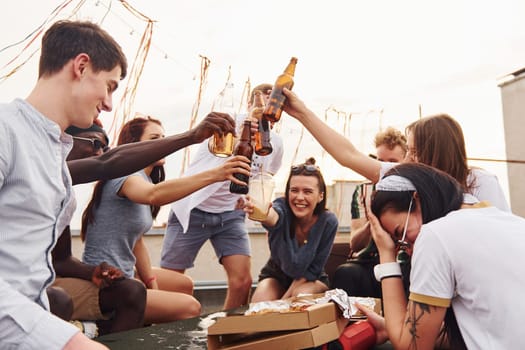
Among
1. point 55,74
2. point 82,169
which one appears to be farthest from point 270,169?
point 55,74

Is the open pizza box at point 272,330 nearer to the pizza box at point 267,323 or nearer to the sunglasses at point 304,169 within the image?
the pizza box at point 267,323

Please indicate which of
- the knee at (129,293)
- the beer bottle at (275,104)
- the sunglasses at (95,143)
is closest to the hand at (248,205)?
the beer bottle at (275,104)

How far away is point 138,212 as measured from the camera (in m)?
2.49

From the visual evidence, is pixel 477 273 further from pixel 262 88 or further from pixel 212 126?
pixel 262 88

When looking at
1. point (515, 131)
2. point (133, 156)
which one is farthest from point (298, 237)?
point (515, 131)

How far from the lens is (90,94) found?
122 cm

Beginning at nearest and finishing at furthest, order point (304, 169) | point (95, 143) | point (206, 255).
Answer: point (95, 143), point (304, 169), point (206, 255)

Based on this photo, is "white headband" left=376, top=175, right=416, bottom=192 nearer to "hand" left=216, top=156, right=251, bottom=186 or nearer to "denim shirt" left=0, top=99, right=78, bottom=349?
"hand" left=216, top=156, right=251, bottom=186

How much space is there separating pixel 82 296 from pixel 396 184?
4.79ft

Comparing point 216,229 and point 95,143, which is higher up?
point 95,143

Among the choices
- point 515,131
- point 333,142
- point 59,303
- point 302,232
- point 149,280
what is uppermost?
point 515,131

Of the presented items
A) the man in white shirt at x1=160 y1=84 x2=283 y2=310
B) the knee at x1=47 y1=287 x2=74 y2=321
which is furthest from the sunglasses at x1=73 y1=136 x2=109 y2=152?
the man in white shirt at x1=160 y1=84 x2=283 y2=310

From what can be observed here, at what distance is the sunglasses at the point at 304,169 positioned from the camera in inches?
136

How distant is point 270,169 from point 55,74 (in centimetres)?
241
